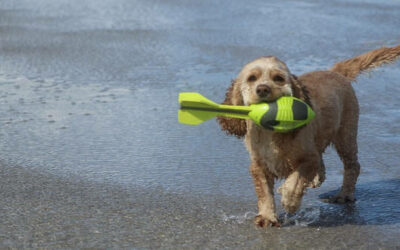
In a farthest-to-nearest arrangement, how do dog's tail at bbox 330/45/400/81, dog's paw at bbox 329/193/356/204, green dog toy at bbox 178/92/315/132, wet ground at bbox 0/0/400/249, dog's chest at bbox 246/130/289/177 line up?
dog's tail at bbox 330/45/400/81
dog's paw at bbox 329/193/356/204
dog's chest at bbox 246/130/289/177
wet ground at bbox 0/0/400/249
green dog toy at bbox 178/92/315/132

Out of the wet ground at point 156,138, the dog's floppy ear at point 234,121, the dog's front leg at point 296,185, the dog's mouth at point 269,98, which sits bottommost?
the wet ground at point 156,138

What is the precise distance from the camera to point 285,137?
4867 millimetres

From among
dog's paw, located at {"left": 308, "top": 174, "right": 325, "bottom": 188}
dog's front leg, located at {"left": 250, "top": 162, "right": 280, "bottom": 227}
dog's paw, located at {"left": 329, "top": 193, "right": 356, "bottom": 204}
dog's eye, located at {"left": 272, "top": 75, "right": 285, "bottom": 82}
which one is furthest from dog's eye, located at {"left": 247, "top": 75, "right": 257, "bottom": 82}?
dog's paw, located at {"left": 329, "top": 193, "right": 356, "bottom": 204}

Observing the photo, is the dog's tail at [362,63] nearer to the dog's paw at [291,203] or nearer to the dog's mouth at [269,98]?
the dog's mouth at [269,98]

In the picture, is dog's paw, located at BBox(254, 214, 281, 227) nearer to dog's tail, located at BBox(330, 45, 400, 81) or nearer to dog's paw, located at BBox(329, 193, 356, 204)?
dog's paw, located at BBox(329, 193, 356, 204)

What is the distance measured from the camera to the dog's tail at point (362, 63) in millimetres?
6207

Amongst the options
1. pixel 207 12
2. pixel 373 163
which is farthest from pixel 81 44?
pixel 373 163

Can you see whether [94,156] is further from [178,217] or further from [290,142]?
[290,142]

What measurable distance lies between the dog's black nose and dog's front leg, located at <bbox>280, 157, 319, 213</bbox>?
59 centimetres

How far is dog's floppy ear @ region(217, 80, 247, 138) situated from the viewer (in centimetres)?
500

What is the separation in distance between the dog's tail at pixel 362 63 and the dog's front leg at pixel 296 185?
155 cm

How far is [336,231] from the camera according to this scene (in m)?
4.71

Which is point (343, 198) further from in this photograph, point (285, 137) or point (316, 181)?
point (285, 137)

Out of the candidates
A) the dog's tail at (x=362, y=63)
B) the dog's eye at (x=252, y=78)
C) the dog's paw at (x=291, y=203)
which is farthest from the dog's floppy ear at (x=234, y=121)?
the dog's tail at (x=362, y=63)
